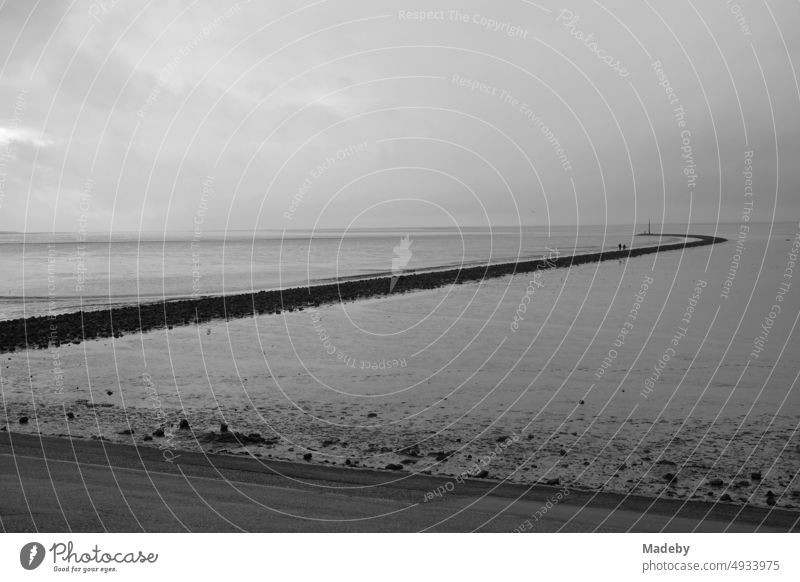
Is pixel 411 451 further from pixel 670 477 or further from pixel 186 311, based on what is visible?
pixel 186 311

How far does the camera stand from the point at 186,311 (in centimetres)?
3067

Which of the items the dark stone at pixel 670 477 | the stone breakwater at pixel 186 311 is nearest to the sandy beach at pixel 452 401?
the dark stone at pixel 670 477

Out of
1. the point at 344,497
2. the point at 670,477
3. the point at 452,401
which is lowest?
the point at 670,477

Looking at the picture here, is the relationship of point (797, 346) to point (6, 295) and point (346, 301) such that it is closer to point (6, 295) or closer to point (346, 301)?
point (346, 301)

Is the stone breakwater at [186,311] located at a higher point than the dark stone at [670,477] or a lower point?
higher

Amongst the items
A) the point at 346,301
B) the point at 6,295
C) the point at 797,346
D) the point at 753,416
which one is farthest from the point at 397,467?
the point at 6,295

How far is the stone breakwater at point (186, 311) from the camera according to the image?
79.7ft

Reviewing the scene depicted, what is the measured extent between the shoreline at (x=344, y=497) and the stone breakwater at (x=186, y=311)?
47.6 ft

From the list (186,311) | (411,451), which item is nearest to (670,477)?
(411,451)

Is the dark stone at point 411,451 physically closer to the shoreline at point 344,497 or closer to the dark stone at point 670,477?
the shoreline at point 344,497

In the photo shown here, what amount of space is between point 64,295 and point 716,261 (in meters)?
63.3

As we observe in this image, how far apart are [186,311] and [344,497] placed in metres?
23.8

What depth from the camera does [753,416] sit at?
543 inches

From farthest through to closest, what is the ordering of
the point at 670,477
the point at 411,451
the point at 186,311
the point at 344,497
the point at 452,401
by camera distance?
the point at 186,311 → the point at 452,401 → the point at 411,451 → the point at 670,477 → the point at 344,497
